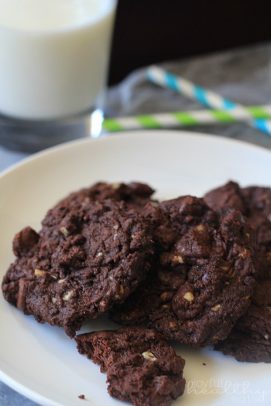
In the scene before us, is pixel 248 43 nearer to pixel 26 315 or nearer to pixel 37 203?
pixel 37 203

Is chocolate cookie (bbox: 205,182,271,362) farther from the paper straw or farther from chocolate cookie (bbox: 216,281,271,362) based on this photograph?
the paper straw

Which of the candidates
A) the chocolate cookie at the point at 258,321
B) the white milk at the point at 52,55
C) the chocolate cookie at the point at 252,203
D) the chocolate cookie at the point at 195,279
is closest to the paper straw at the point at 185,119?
the white milk at the point at 52,55

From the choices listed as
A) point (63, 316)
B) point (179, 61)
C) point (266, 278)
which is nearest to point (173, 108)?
point (179, 61)

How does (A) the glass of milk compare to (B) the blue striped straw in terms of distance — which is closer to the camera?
(A) the glass of milk

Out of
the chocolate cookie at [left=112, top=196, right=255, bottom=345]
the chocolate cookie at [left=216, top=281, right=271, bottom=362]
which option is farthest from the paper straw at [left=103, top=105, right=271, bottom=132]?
the chocolate cookie at [left=216, top=281, right=271, bottom=362]

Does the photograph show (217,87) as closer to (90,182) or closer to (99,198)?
(90,182)

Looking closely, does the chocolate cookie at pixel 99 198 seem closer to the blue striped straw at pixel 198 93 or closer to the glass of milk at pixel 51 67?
the glass of milk at pixel 51 67
